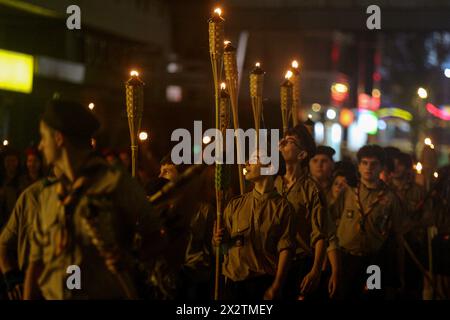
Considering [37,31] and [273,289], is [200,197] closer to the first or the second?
[273,289]

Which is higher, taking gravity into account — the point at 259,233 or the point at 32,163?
the point at 32,163

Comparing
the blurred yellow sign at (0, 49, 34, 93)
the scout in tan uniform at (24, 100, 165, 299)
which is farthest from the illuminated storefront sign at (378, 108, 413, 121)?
the scout in tan uniform at (24, 100, 165, 299)

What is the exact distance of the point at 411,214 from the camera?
12500mm

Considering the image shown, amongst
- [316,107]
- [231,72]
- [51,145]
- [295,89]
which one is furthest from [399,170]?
[316,107]

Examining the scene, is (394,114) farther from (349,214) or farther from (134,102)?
(134,102)

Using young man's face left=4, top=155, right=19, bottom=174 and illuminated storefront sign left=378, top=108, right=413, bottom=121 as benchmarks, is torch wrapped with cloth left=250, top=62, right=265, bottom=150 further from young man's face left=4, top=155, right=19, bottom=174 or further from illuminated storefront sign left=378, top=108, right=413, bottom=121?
illuminated storefront sign left=378, top=108, right=413, bottom=121

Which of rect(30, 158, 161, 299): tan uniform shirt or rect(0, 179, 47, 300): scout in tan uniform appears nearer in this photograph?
rect(30, 158, 161, 299): tan uniform shirt

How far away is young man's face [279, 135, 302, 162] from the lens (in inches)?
363

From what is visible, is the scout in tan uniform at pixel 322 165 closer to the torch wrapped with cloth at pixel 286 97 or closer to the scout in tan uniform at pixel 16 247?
the torch wrapped with cloth at pixel 286 97

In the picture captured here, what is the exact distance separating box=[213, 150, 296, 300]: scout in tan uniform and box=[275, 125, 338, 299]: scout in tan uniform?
45 centimetres

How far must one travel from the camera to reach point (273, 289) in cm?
809

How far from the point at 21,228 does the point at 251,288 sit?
2.22 m

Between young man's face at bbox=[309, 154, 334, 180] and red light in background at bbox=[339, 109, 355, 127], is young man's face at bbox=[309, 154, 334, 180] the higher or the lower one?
the lower one
